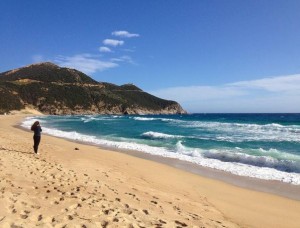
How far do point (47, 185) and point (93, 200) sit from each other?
1789mm

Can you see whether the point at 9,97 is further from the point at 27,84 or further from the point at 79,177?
the point at 79,177

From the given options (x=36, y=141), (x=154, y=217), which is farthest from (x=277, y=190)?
(x=36, y=141)

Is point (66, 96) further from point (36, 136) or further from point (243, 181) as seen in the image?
point (243, 181)

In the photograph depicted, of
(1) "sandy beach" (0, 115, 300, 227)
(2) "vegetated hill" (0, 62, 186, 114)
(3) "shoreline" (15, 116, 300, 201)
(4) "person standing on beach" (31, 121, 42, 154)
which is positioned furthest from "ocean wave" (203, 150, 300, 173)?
(2) "vegetated hill" (0, 62, 186, 114)

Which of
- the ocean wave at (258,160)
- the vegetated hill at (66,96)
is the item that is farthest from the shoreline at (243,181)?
the vegetated hill at (66,96)

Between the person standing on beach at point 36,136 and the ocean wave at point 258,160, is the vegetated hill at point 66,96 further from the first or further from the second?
the ocean wave at point 258,160

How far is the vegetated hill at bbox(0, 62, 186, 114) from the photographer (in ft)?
365

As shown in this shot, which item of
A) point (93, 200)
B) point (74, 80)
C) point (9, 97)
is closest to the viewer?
point (93, 200)

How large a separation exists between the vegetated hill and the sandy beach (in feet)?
293

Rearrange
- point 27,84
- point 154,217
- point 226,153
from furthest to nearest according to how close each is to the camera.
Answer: point 27,84 → point 226,153 → point 154,217

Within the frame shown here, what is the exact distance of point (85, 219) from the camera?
5773 millimetres

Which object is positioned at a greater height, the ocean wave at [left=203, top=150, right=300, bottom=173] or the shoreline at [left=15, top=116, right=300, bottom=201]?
the ocean wave at [left=203, top=150, right=300, bottom=173]

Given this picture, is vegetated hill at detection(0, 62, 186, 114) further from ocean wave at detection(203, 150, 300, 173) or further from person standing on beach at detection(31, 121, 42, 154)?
ocean wave at detection(203, 150, 300, 173)

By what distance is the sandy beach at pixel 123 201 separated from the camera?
5.89 m
